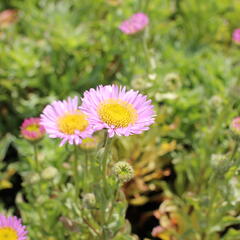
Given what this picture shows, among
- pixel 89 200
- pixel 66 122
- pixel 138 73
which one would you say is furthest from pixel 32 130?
pixel 138 73

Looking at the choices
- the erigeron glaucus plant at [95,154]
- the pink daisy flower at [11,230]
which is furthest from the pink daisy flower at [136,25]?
the pink daisy flower at [11,230]

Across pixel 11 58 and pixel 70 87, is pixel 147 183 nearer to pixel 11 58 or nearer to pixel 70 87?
pixel 70 87

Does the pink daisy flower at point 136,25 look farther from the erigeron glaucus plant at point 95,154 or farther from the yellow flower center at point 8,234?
the yellow flower center at point 8,234

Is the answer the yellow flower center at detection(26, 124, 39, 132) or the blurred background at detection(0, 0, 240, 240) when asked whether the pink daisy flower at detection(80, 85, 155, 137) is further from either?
the blurred background at detection(0, 0, 240, 240)

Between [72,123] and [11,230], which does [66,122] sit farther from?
[11,230]

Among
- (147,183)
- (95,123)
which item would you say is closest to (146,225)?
(147,183)

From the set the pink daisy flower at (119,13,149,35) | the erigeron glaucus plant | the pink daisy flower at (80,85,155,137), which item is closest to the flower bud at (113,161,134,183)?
the erigeron glaucus plant
